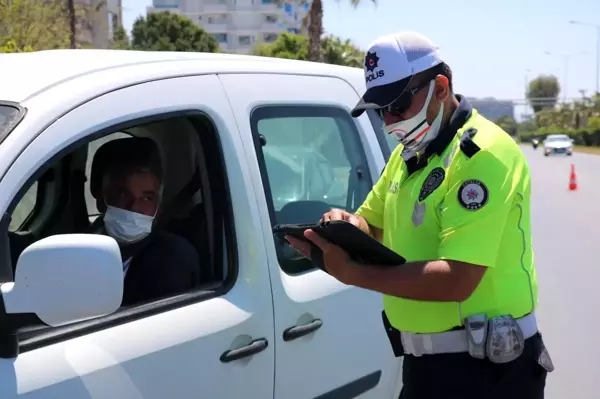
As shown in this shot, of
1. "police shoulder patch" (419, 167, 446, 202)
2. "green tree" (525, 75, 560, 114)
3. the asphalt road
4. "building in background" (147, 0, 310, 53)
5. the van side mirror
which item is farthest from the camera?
"green tree" (525, 75, 560, 114)

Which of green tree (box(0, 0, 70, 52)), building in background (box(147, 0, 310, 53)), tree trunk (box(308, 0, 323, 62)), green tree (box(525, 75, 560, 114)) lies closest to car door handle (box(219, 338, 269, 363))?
green tree (box(0, 0, 70, 52))

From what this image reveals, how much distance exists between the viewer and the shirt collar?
223 centimetres

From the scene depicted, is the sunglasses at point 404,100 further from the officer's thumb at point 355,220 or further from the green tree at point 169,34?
the green tree at point 169,34

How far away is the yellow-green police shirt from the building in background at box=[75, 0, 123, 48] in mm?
25308

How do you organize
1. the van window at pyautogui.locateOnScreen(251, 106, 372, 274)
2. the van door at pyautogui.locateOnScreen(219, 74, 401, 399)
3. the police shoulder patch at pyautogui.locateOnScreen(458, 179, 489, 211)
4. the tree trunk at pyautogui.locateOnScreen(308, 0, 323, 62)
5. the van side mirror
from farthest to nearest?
the tree trunk at pyautogui.locateOnScreen(308, 0, 323, 62)
the van window at pyautogui.locateOnScreen(251, 106, 372, 274)
the van door at pyautogui.locateOnScreen(219, 74, 401, 399)
the police shoulder patch at pyautogui.locateOnScreen(458, 179, 489, 211)
the van side mirror

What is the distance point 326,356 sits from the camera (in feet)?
8.75

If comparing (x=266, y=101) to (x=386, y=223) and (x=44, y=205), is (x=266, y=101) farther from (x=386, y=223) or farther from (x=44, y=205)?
(x=44, y=205)

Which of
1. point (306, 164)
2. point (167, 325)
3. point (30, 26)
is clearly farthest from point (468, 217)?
point (30, 26)

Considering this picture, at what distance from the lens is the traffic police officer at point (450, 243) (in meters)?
2.07

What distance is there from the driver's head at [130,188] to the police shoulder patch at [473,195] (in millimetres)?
1091

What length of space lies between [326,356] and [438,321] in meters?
0.55

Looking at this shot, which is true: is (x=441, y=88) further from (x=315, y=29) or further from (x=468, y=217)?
(x=315, y=29)

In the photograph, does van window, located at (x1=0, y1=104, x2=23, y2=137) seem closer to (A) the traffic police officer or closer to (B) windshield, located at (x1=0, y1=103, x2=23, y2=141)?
(B) windshield, located at (x1=0, y1=103, x2=23, y2=141)

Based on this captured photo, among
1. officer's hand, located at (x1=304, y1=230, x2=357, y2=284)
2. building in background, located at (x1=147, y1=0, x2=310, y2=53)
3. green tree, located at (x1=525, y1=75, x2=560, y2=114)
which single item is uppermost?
building in background, located at (x1=147, y1=0, x2=310, y2=53)
